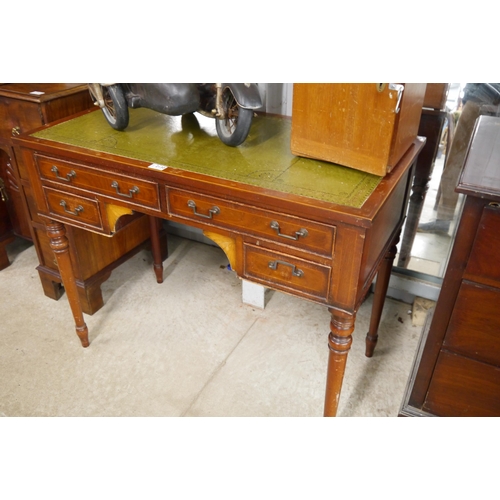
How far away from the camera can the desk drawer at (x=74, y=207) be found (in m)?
1.61

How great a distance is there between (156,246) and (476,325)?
59.7 inches

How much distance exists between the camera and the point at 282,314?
2.22 meters

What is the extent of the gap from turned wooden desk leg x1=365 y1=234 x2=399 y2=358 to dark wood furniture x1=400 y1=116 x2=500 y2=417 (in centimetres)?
35

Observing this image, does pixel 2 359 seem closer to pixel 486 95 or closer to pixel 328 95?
pixel 328 95

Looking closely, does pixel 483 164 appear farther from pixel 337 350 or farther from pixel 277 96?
pixel 277 96

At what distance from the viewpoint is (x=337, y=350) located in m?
1.39

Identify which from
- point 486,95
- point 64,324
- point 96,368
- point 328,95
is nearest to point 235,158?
point 328,95

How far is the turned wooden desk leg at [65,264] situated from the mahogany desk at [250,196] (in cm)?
9

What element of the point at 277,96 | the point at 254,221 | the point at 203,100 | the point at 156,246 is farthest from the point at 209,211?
the point at 156,246

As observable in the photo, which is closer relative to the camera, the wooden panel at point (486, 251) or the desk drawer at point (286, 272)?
the wooden panel at point (486, 251)

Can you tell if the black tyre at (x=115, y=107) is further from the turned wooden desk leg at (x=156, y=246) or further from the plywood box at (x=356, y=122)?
the turned wooden desk leg at (x=156, y=246)

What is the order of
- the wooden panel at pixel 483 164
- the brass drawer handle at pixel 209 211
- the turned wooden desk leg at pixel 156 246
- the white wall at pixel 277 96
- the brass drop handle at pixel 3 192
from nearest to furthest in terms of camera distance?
the wooden panel at pixel 483 164, the brass drawer handle at pixel 209 211, the white wall at pixel 277 96, the turned wooden desk leg at pixel 156 246, the brass drop handle at pixel 3 192

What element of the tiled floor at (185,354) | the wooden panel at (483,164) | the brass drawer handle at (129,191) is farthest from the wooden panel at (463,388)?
the brass drawer handle at (129,191)

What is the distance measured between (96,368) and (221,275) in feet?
2.61
